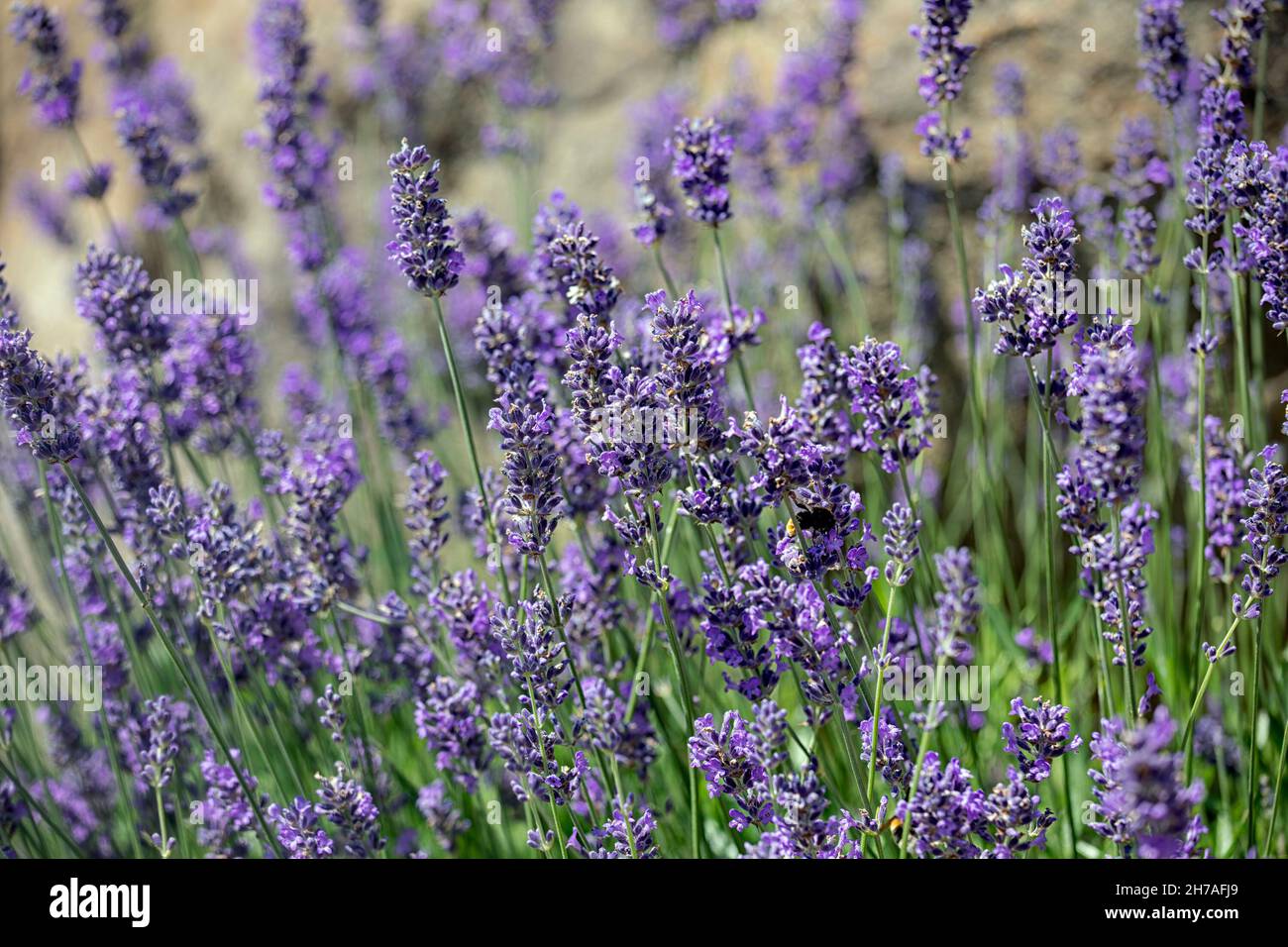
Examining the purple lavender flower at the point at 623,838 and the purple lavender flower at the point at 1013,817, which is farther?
the purple lavender flower at the point at 623,838

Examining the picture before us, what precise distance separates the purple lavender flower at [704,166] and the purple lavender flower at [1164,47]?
1.11 m

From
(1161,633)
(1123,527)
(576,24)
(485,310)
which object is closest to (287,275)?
(576,24)

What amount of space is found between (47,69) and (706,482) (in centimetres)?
270

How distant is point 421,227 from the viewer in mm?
2160

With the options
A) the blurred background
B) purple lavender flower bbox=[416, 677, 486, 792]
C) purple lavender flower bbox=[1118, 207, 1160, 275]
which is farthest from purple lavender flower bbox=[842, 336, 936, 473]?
the blurred background

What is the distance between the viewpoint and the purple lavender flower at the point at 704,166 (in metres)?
2.49

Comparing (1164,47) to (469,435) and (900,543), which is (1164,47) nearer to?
(900,543)

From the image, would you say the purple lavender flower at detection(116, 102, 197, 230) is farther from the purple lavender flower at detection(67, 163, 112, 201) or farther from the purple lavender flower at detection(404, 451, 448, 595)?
the purple lavender flower at detection(404, 451, 448, 595)

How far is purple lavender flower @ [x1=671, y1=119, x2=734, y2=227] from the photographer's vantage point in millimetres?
2488

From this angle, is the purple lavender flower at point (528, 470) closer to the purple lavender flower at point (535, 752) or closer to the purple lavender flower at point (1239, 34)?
the purple lavender flower at point (535, 752)

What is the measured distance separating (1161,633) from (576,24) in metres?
4.44

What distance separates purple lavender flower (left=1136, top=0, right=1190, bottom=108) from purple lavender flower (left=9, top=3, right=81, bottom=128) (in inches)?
118

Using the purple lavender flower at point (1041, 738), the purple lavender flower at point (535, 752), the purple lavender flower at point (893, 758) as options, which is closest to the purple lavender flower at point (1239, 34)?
the purple lavender flower at point (1041, 738)
